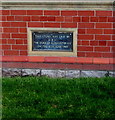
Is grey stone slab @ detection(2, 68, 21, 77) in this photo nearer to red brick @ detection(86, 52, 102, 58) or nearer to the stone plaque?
the stone plaque

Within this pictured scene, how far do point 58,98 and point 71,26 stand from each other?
1944 mm

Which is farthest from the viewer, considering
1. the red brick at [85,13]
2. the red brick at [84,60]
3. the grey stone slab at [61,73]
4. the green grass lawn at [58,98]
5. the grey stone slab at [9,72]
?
the grey stone slab at [9,72]

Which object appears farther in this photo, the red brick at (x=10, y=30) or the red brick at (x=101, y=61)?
the red brick at (x=10, y=30)

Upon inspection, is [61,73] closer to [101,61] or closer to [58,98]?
[101,61]

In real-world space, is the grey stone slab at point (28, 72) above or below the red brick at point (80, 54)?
below

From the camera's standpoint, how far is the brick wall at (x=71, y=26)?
6.16 m

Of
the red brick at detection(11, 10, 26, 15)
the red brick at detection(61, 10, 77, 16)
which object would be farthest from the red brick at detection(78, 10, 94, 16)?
the red brick at detection(11, 10, 26, 15)

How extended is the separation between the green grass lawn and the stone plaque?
0.74m

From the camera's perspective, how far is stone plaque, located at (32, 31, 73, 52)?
20.7ft

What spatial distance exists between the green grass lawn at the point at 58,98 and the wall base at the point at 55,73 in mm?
293

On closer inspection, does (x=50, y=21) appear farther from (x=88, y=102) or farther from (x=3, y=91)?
(x=88, y=102)

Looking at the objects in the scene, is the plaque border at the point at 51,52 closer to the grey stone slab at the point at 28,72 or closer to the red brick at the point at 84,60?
the red brick at the point at 84,60

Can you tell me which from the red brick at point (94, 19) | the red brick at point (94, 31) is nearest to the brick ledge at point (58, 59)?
the red brick at point (94, 31)

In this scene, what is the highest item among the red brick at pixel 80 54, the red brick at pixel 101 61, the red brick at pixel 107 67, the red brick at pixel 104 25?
the red brick at pixel 104 25
